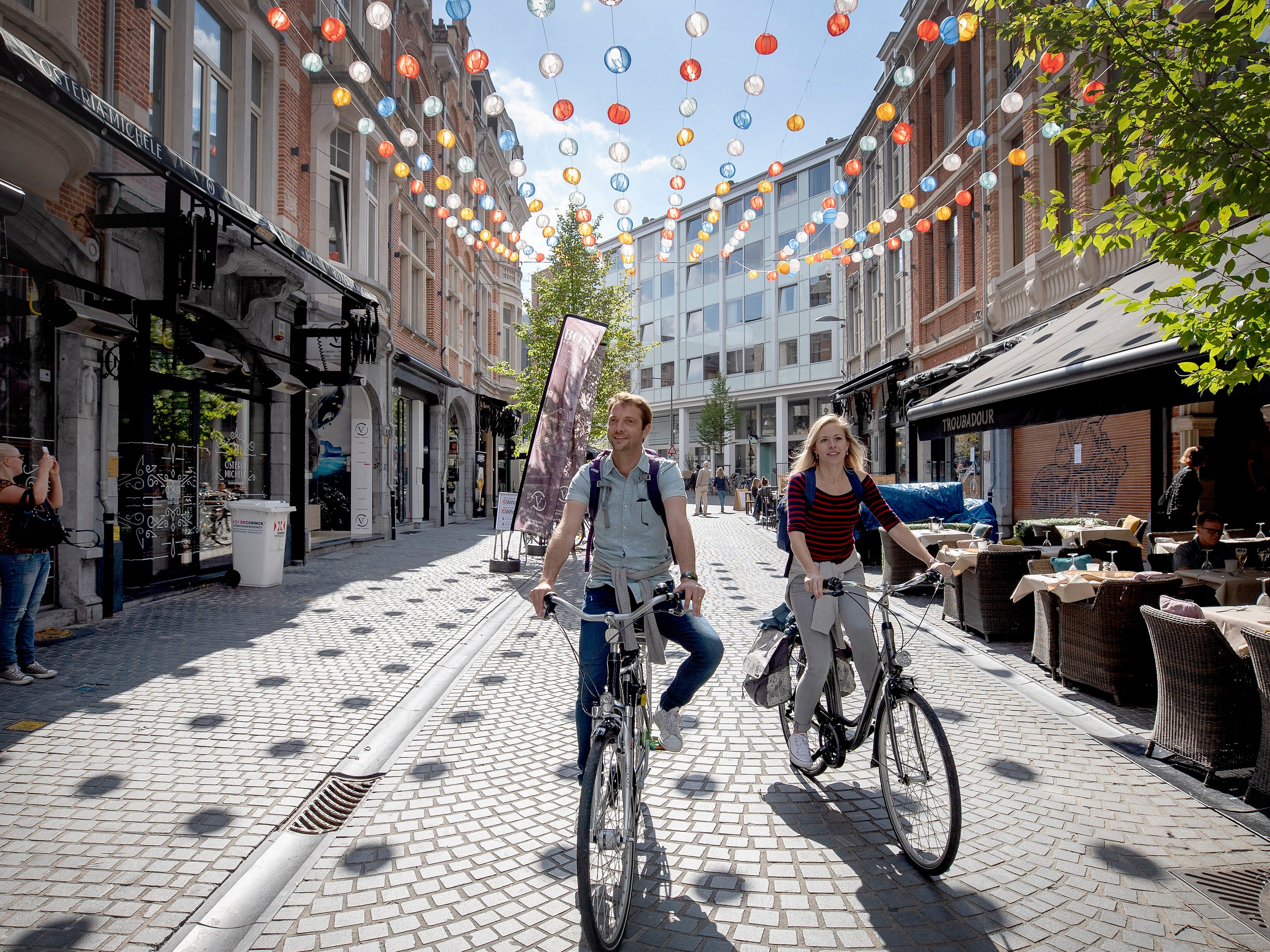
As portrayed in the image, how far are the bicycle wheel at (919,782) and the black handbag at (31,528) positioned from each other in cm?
566

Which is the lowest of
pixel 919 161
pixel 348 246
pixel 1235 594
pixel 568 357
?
pixel 1235 594

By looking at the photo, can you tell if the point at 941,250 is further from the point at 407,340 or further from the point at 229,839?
the point at 229,839

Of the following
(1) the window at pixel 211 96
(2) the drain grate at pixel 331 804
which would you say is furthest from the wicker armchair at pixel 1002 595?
(1) the window at pixel 211 96

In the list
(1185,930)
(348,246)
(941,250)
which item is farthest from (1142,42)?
(941,250)

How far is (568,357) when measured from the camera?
10523 millimetres

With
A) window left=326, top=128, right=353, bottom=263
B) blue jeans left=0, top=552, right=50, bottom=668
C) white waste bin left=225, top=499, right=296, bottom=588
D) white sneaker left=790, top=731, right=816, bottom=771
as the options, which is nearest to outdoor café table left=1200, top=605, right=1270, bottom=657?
white sneaker left=790, top=731, right=816, bottom=771

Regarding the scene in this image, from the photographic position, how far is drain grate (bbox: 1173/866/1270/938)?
8.48 ft

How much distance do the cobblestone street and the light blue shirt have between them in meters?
1.19

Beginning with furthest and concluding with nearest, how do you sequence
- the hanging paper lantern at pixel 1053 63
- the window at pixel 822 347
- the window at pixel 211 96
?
1. the window at pixel 822 347
2. the window at pixel 211 96
3. the hanging paper lantern at pixel 1053 63

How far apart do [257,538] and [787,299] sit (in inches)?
1441

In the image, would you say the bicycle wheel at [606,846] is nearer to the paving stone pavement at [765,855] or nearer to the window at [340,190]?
the paving stone pavement at [765,855]

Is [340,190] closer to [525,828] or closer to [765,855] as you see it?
[525,828]

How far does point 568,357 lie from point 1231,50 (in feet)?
25.9

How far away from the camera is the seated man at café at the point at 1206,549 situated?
20.5 feet
